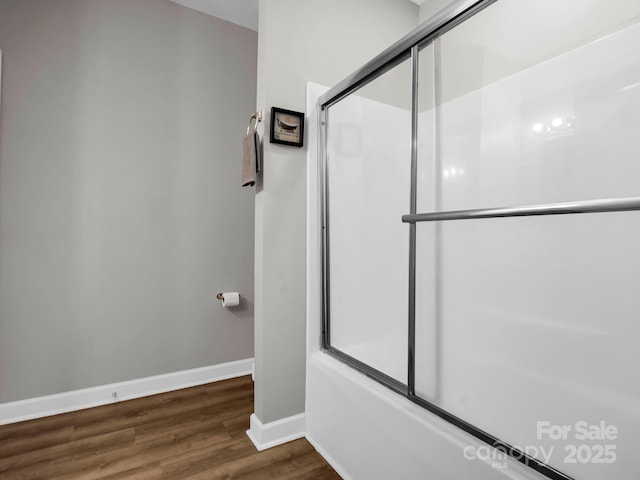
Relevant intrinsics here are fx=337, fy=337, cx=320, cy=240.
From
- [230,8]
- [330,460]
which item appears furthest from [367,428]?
[230,8]

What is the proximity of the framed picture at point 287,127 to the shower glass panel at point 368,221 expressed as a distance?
0.50 ft

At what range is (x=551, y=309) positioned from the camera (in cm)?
120

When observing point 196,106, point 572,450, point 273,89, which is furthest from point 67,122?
point 572,450

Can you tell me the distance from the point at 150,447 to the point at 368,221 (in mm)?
1527

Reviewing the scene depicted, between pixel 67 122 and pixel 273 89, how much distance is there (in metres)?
1.26

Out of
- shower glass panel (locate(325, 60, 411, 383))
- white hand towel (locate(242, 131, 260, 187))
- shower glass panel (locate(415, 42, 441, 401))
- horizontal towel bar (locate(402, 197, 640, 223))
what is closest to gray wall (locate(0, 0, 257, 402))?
white hand towel (locate(242, 131, 260, 187))

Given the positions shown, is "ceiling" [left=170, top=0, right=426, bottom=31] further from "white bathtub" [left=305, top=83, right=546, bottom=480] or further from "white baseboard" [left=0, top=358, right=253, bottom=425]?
"white baseboard" [left=0, top=358, right=253, bottom=425]

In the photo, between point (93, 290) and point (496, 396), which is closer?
point (496, 396)

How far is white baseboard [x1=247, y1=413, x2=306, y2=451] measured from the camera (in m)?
1.65

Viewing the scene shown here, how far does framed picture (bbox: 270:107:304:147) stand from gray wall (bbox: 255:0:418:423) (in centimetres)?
4

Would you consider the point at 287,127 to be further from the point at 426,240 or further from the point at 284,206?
the point at 426,240

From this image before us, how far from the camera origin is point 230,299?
2.37 meters

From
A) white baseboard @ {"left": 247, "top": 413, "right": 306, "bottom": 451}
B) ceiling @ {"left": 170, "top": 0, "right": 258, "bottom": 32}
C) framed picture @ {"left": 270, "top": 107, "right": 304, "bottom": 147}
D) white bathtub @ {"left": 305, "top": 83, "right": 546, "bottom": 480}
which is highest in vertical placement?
ceiling @ {"left": 170, "top": 0, "right": 258, "bottom": 32}

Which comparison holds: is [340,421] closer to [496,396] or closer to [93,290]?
[496,396]
